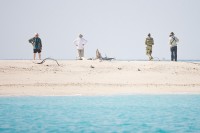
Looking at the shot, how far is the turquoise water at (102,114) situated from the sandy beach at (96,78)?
1.90 metres

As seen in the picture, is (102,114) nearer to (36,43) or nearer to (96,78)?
(96,78)

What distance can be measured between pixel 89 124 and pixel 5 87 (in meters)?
9.05

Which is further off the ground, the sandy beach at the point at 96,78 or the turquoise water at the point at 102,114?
the sandy beach at the point at 96,78

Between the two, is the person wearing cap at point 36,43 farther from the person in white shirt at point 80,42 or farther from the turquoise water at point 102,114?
the turquoise water at point 102,114

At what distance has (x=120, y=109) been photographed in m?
11.1

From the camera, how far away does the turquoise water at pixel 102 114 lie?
321 inches

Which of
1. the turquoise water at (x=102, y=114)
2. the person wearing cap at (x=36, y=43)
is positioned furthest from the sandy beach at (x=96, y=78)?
the turquoise water at (x=102, y=114)

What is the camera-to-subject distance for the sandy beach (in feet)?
53.5

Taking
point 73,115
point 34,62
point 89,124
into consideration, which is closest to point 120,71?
point 34,62

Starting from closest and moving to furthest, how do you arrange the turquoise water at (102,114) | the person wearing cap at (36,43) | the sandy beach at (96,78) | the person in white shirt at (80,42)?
the turquoise water at (102,114) → the sandy beach at (96,78) → the person wearing cap at (36,43) → the person in white shirt at (80,42)

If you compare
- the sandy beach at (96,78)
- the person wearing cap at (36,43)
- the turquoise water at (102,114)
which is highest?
the person wearing cap at (36,43)

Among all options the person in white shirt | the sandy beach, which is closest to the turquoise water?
the sandy beach

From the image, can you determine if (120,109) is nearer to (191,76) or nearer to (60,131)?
(60,131)

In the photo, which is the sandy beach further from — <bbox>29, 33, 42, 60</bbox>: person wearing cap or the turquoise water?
the turquoise water
